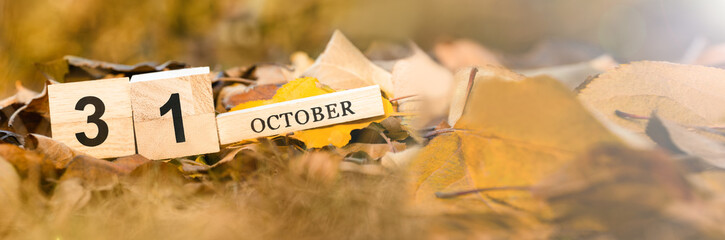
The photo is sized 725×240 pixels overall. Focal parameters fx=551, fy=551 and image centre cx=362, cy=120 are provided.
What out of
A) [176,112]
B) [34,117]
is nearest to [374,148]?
[176,112]

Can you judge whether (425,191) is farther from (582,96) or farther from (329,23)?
(329,23)

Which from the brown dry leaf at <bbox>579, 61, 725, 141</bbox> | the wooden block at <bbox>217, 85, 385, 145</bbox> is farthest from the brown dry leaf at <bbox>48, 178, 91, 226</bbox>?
the brown dry leaf at <bbox>579, 61, 725, 141</bbox>

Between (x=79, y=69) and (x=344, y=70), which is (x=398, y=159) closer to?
A: (x=344, y=70)

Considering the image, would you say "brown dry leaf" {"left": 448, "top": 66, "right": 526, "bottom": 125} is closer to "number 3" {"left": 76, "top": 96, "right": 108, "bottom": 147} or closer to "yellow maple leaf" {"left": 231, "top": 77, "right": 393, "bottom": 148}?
"yellow maple leaf" {"left": 231, "top": 77, "right": 393, "bottom": 148}

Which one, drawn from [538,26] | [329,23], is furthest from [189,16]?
[538,26]

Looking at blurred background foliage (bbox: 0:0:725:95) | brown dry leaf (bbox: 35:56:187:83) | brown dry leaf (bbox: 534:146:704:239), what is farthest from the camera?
blurred background foliage (bbox: 0:0:725:95)

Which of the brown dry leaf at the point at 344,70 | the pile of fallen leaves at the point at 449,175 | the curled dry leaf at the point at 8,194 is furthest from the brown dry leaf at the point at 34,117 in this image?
A: the brown dry leaf at the point at 344,70

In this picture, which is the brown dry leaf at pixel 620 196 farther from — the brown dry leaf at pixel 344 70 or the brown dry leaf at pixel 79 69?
the brown dry leaf at pixel 79 69
